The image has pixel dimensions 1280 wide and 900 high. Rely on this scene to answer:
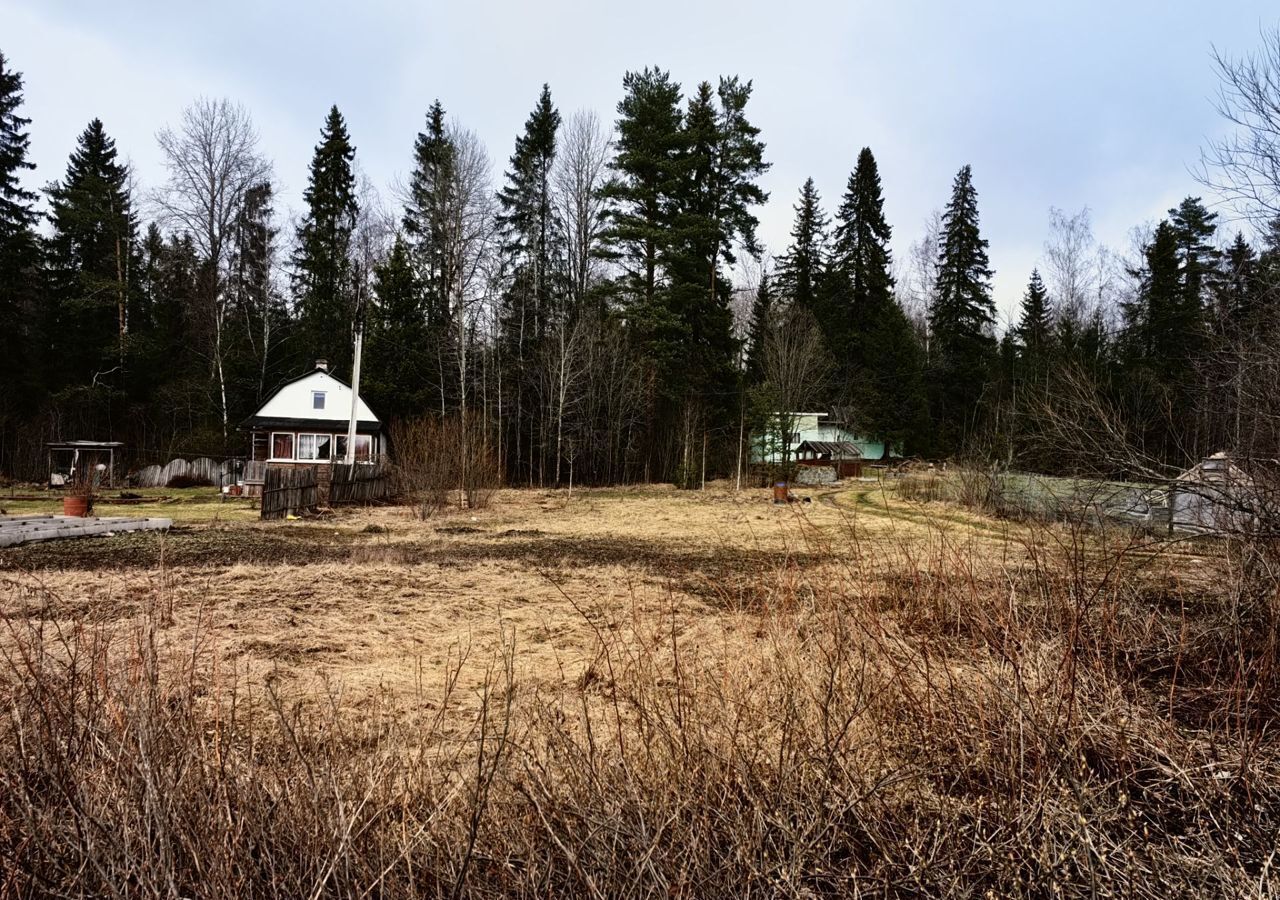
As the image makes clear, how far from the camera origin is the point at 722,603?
267 inches

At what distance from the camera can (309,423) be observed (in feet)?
87.8

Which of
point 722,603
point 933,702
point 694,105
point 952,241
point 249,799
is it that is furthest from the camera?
point 952,241

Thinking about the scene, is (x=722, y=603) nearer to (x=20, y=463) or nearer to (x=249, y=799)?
(x=249, y=799)

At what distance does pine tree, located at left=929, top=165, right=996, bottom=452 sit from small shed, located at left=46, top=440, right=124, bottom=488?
4224cm

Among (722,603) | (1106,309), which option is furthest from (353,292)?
(1106,309)

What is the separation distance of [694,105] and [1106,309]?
81.4 ft

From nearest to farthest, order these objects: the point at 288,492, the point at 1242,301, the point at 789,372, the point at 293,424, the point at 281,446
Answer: the point at 1242,301 → the point at 288,492 → the point at 293,424 → the point at 281,446 → the point at 789,372

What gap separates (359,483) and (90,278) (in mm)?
19458

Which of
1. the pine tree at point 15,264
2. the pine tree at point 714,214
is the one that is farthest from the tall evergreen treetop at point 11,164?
the pine tree at point 714,214

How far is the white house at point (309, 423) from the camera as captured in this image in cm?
2677

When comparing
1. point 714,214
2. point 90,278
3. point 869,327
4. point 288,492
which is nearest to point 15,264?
point 90,278

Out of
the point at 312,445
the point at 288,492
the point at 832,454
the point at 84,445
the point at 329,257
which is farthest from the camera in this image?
the point at 832,454

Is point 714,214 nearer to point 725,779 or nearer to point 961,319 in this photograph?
point 961,319

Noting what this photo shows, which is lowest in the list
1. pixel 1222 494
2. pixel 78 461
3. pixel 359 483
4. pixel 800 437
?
A: pixel 359 483
